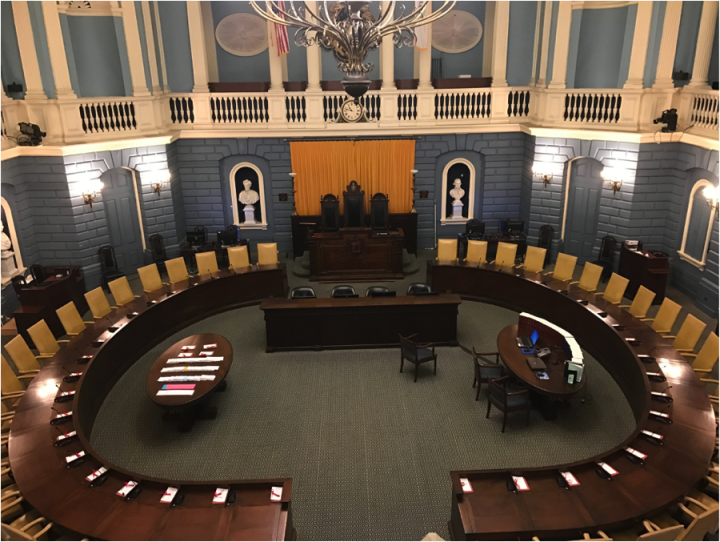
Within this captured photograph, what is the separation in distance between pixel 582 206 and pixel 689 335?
5.73m

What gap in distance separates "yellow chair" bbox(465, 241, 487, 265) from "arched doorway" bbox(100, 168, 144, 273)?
8244mm

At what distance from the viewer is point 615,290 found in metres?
10.8

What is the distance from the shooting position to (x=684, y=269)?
1244 centimetres

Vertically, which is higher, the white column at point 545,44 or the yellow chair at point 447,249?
the white column at point 545,44

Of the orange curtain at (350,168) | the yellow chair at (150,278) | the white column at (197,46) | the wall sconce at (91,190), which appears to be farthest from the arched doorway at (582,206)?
the wall sconce at (91,190)

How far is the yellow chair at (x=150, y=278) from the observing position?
11.7 metres

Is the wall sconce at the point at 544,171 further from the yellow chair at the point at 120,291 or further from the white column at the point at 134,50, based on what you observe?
the yellow chair at the point at 120,291

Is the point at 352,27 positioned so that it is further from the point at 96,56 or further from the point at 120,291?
the point at 96,56

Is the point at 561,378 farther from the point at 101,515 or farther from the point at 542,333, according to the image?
the point at 101,515

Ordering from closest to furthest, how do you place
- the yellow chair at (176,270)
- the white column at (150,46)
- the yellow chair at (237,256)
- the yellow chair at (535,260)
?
1. the yellow chair at (176,270)
2. the yellow chair at (535,260)
3. the yellow chair at (237,256)
4. the white column at (150,46)

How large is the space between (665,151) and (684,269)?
2.65 meters

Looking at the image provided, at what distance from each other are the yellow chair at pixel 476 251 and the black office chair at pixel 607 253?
9.27ft

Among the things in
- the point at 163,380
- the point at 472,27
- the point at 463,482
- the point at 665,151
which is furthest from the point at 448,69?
the point at 463,482

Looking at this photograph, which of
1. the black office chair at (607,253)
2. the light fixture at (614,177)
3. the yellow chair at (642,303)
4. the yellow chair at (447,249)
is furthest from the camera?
the yellow chair at (447,249)
